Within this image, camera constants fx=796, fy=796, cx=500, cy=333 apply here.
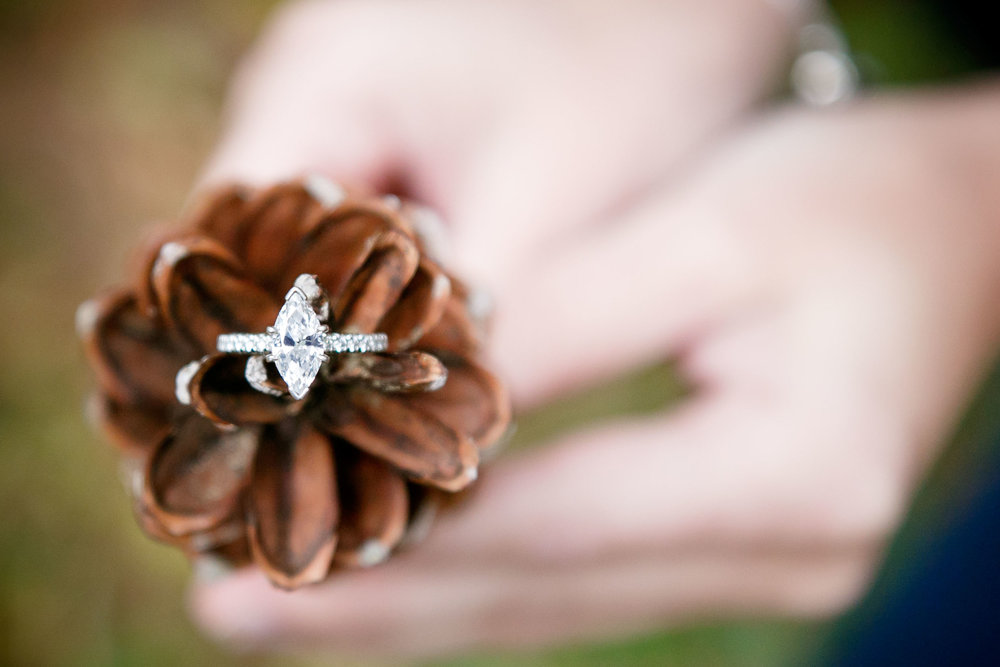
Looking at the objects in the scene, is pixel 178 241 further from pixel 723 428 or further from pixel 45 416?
pixel 45 416

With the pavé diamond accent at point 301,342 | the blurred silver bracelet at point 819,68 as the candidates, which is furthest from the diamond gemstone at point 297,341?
the blurred silver bracelet at point 819,68

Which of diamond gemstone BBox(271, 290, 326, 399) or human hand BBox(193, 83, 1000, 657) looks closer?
diamond gemstone BBox(271, 290, 326, 399)

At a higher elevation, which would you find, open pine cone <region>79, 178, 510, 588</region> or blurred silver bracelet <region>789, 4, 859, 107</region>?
blurred silver bracelet <region>789, 4, 859, 107</region>

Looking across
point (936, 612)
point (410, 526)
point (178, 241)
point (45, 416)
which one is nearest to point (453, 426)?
point (410, 526)

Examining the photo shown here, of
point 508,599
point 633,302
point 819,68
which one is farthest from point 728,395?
point 819,68

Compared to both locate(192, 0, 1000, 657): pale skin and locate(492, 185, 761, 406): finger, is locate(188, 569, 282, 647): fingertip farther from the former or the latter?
locate(492, 185, 761, 406): finger

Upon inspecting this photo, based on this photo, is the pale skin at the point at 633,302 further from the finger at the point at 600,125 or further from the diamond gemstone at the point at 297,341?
the diamond gemstone at the point at 297,341

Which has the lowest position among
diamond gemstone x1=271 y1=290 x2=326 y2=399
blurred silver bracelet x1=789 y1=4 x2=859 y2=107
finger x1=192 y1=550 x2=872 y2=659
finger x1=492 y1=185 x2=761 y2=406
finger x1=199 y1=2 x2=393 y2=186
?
finger x1=192 y1=550 x2=872 y2=659

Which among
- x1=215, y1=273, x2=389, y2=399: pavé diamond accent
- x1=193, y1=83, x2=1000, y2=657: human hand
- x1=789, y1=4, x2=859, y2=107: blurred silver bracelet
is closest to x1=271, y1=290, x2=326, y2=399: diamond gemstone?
x1=215, y1=273, x2=389, y2=399: pavé diamond accent
